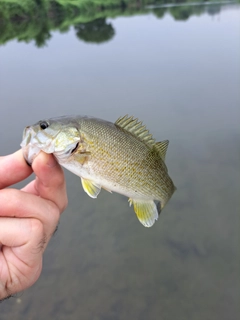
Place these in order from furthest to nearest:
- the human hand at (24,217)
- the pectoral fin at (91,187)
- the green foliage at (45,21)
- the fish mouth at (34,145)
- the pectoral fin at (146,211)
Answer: the green foliage at (45,21), the pectoral fin at (146,211), the pectoral fin at (91,187), the fish mouth at (34,145), the human hand at (24,217)

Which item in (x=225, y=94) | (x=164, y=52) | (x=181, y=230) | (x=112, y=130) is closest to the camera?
(x=112, y=130)

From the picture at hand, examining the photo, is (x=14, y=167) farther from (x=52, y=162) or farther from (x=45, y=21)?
(x=45, y=21)

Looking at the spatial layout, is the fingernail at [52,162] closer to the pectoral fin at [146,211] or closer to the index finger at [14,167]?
the index finger at [14,167]

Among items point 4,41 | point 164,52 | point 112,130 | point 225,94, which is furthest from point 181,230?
point 4,41

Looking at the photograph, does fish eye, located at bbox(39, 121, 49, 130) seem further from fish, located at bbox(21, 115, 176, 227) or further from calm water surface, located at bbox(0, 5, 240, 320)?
calm water surface, located at bbox(0, 5, 240, 320)

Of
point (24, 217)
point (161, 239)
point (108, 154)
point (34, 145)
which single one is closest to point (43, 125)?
point (34, 145)

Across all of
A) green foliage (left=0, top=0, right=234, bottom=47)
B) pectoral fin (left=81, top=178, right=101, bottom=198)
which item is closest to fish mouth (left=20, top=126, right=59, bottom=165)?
pectoral fin (left=81, top=178, right=101, bottom=198)

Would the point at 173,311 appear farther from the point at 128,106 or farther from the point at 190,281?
the point at 128,106

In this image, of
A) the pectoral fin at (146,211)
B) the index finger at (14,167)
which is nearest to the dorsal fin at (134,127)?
the pectoral fin at (146,211)
